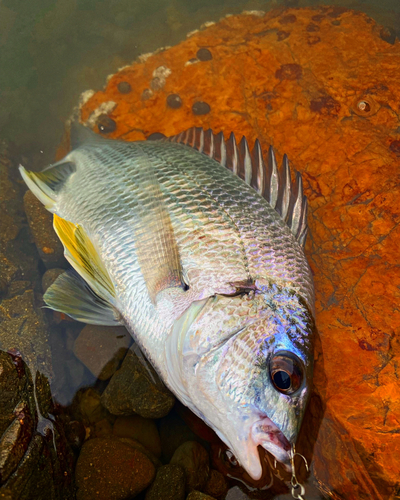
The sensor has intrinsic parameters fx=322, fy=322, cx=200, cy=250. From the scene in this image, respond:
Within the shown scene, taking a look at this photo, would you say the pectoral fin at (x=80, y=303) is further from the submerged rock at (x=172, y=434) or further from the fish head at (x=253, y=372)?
the fish head at (x=253, y=372)

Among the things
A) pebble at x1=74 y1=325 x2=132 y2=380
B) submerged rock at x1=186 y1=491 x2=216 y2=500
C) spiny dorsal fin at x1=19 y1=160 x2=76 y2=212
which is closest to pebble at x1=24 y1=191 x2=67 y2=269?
spiny dorsal fin at x1=19 y1=160 x2=76 y2=212

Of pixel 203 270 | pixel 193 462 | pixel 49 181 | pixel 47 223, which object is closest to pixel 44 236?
pixel 47 223

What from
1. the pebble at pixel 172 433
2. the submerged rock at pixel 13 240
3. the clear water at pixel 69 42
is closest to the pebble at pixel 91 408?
the pebble at pixel 172 433

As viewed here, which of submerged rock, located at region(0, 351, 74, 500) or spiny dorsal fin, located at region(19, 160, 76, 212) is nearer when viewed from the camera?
submerged rock, located at region(0, 351, 74, 500)

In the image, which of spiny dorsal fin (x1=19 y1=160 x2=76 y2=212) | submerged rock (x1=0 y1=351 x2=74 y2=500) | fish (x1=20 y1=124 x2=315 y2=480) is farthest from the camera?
spiny dorsal fin (x1=19 y1=160 x2=76 y2=212)

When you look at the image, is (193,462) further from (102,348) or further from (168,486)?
(102,348)

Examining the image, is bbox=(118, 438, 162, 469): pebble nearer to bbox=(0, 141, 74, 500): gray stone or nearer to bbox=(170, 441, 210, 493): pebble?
bbox=(170, 441, 210, 493): pebble
